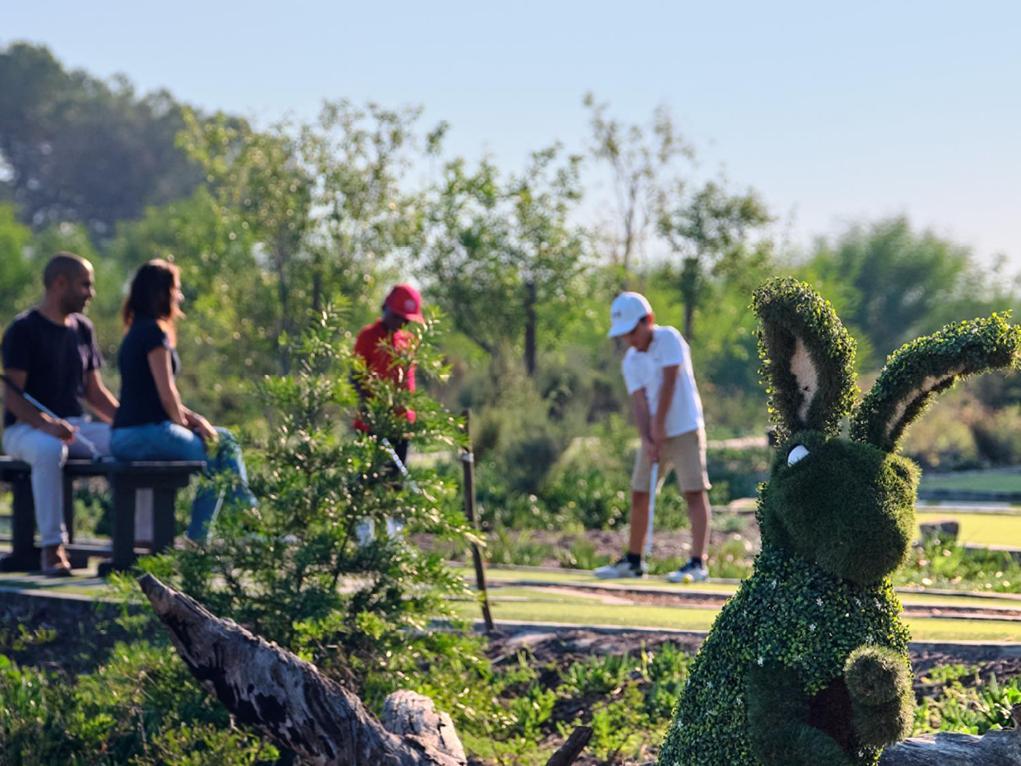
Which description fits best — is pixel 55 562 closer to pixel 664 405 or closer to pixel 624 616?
pixel 624 616

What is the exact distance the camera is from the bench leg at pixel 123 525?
9.35 meters

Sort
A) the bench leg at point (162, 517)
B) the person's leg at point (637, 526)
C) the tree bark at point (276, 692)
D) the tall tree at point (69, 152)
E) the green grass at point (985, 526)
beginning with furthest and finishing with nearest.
→ the tall tree at point (69, 152)
the green grass at point (985, 526)
the person's leg at point (637, 526)
the bench leg at point (162, 517)
the tree bark at point (276, 692)

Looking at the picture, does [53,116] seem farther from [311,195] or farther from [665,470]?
[665,470]

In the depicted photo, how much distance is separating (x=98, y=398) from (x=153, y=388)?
1005 millimetres

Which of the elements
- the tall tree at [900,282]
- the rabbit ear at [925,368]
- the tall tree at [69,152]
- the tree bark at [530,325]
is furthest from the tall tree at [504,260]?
the tall tree at [69,152]

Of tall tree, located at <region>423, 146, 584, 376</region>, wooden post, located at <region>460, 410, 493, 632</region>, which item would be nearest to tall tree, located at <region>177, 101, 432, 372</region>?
tall tree, located at <region>423, 146, 584, 376</region>

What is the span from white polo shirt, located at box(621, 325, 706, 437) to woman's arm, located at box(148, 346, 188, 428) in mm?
3005

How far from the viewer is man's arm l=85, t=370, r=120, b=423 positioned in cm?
1010

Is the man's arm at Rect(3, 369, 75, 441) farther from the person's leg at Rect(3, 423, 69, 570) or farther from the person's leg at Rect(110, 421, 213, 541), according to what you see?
the person's leg at Rect(110, 421, 213, 541)

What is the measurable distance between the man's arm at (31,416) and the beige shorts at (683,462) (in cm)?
389

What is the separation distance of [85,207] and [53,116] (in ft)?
18.1

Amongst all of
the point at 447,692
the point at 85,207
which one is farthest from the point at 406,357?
the point at 85,207

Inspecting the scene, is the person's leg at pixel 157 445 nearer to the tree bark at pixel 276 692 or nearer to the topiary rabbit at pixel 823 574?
the tree bark at pixel 276 692

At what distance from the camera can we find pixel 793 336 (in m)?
4.19
